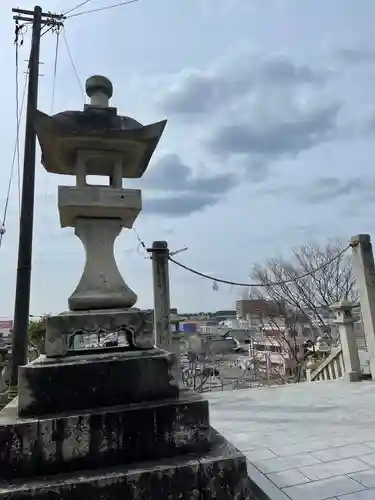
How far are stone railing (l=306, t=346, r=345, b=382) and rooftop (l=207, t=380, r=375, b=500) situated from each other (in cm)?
99

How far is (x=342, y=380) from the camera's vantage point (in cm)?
686

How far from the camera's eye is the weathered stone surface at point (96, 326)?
249 centimetres

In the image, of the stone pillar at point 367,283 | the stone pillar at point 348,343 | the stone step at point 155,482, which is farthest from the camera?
the stone pillar at point 348,343

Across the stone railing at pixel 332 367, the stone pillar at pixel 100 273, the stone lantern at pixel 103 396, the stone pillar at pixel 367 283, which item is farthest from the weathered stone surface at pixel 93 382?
the stone railing at pixel 332 367

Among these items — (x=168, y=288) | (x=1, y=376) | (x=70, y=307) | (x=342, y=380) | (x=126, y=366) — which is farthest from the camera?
(x=1, y=376)

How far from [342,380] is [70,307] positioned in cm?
609

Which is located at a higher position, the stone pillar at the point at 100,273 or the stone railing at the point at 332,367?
the stone pillar at the point at 100,273

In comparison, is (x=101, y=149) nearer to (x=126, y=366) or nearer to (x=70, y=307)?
(x=70, y=307)

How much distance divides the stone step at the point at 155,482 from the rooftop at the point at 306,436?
1.79 feet

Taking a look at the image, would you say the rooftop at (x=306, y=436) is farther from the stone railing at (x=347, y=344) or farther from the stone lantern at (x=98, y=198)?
the stone lantern at (x=98, y=198)

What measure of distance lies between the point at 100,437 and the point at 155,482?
0.42 m

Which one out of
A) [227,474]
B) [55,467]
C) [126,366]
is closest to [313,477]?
[227,474]

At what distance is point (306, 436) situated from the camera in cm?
377

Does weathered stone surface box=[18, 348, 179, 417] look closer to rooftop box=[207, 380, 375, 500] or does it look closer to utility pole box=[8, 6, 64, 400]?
rooftop box=[207, 380, 375, 500]
